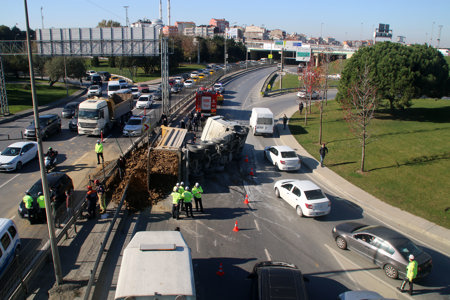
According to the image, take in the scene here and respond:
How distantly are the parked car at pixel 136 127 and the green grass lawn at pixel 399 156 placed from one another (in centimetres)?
1326

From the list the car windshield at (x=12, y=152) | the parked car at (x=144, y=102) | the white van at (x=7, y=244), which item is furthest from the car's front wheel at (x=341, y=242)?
the parked car at (x=144, y=102)

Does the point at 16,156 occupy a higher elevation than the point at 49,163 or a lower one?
higher

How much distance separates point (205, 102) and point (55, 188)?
71.1ft

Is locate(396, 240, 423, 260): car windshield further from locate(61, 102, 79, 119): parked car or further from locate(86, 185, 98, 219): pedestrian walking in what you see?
locate(61, 102, 79, 119): parked car

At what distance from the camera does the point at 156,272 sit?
8500 mm

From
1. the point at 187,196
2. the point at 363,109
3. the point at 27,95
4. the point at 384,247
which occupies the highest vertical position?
the point at 363,109

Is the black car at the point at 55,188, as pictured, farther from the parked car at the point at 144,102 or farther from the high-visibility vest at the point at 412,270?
the parked car at the point at 144,102

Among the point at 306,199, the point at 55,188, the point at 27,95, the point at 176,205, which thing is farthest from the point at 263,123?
the point at 27,95

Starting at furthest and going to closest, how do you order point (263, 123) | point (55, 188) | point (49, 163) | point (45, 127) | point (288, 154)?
point (263, 123), point (45, 127), point (288, 154), point (49, 163), point (55, 188)

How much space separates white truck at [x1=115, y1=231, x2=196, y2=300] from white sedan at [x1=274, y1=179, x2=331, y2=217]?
24.5ft

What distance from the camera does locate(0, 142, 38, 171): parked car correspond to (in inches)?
802

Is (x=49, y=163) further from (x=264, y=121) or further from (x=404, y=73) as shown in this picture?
(x=404, y=73)

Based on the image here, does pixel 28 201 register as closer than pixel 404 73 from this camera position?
Yes

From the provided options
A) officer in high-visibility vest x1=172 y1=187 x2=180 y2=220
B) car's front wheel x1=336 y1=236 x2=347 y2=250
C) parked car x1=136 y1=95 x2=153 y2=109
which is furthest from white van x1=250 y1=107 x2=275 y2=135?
car's front wheel x1=336 y1=236 x2=347 y2=250
